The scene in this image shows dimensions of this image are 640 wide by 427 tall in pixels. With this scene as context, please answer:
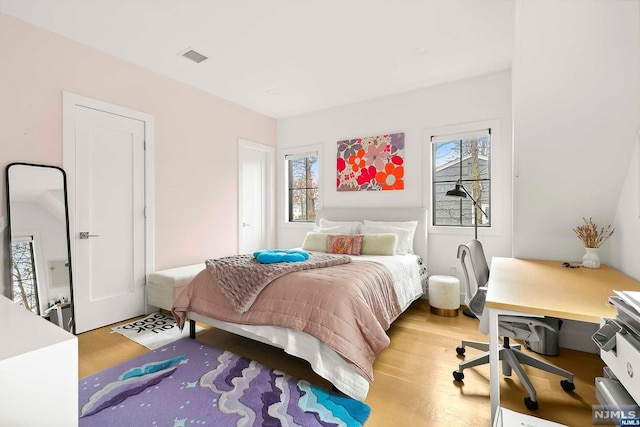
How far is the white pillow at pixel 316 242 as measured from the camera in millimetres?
3678

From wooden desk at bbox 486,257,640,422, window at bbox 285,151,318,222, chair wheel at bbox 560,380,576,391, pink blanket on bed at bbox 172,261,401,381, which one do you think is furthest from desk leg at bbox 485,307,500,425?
window at bbox 285,151,318,222

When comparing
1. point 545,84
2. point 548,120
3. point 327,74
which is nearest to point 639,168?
point 548,120

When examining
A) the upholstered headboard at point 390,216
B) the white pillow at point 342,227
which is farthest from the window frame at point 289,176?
the white pillow at point 342,227

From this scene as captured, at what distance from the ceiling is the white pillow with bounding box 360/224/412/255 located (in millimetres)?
1738

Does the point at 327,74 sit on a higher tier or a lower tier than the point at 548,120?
higher

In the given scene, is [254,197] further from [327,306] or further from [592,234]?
[592,234]

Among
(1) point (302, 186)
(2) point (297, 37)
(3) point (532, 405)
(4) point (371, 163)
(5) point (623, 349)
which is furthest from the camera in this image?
(1) point (302, 186)

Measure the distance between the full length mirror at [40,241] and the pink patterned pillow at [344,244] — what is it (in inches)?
99.1

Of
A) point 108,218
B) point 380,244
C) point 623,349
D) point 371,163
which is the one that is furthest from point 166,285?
point 623,349

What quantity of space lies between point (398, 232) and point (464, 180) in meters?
1.04

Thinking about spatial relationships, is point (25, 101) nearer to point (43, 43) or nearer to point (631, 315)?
point (43, 43)

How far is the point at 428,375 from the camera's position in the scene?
→ 6.83 feet

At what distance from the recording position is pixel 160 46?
113 inches

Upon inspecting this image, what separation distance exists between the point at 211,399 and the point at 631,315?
2021 millimetres
